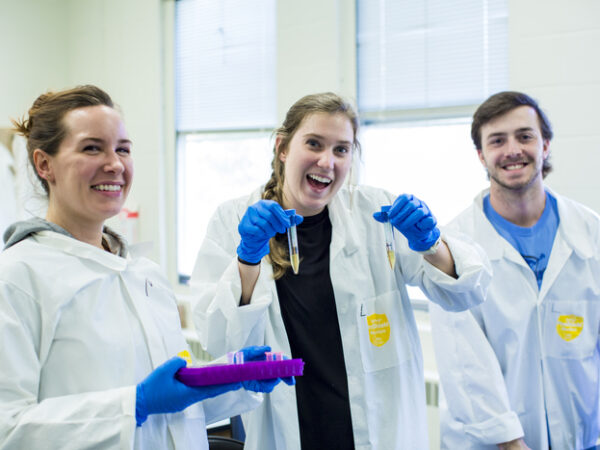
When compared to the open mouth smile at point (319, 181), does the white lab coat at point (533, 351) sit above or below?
below

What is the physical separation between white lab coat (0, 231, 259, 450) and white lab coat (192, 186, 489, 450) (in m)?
0.20

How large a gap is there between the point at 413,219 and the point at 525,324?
638 mm

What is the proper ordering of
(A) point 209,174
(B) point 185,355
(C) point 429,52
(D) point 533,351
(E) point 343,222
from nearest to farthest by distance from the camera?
(B) point 185,355 < (E) point 343,222 < (D) point 533,351 < (C) point 429,52 < (A) point 209,174

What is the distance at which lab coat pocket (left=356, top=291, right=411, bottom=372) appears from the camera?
145 centimetres

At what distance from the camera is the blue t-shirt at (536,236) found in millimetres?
1727

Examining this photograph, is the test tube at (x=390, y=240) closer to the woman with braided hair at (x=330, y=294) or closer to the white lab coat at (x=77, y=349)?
the woman with braided hair at (x=330, y=294)

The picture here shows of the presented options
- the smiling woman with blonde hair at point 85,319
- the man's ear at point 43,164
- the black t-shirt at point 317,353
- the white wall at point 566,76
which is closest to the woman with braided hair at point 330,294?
the black t-shirt at point 317,353

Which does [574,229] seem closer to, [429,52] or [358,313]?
[358,313]

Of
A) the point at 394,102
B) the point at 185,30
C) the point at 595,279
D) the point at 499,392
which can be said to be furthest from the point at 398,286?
the point at 185,30

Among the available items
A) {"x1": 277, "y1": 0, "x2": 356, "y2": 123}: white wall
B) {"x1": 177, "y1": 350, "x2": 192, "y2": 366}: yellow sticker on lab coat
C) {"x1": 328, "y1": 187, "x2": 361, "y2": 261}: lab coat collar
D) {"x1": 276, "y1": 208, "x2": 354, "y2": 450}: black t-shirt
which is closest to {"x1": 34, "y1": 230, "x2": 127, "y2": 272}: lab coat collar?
{"x1": 177, "y1": 350, "x2": 192, "y2": 366}: yellow sticker on lab coat

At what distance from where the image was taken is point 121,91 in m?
3.70

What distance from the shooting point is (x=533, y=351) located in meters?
1.66

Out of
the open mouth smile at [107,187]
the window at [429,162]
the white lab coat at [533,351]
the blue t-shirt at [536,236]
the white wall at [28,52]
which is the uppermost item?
the white wall at [28,52]

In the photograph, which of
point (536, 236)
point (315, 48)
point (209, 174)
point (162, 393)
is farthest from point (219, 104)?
point (162, 393)
